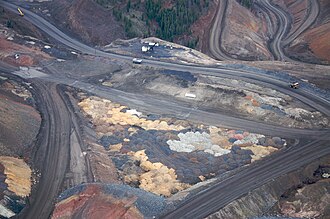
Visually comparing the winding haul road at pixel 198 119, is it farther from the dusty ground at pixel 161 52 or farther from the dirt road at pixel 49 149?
the dusty ground at pixel 161 52

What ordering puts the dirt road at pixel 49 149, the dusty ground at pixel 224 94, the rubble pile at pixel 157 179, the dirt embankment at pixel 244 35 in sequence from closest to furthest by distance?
1. the dirt road at pixel 49 149
2. the rubble pile at pixel 157 179
3. the dusty ground at pixel 224 94
4. the dirt embankment at pixel 244 35

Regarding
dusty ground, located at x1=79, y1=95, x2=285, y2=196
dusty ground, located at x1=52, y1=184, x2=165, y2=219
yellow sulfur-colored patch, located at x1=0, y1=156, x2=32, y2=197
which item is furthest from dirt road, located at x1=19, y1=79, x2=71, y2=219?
dusty ground, located at x1=79, y1=95, x2=285, y2=196

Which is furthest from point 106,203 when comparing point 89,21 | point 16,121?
point 89,21

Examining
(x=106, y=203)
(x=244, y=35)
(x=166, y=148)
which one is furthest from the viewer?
(x=244, y=35)

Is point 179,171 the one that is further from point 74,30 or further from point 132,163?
point 74,30

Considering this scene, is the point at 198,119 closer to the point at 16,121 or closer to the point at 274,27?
the point at 16,121

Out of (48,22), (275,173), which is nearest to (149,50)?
(48,22)

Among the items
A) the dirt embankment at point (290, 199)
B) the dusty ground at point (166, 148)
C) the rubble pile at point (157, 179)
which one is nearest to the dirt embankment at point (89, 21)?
the dusty ground at point (166, 148)
